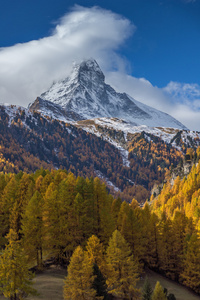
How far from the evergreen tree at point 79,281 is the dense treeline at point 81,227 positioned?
1075 centimetres

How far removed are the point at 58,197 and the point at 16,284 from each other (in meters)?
17.1

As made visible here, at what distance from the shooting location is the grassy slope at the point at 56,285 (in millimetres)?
32094

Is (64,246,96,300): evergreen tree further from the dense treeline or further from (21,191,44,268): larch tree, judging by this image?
(21,191,44,268): larch tree

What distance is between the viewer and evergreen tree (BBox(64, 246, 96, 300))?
96.6 ft

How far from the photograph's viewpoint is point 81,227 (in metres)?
43.3

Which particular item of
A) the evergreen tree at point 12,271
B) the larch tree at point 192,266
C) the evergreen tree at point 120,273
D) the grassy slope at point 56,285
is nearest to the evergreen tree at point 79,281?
the grassy slope at point 56,285

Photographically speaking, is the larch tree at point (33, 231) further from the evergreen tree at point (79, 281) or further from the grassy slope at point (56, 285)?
the evergreen tree at point (79, 281)

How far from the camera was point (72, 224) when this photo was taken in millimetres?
42125

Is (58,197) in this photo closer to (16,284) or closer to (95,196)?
(95,196)

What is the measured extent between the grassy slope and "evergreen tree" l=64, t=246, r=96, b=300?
117 inches

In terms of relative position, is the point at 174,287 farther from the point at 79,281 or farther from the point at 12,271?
the point at 12,271

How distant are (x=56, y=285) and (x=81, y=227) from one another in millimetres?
10348

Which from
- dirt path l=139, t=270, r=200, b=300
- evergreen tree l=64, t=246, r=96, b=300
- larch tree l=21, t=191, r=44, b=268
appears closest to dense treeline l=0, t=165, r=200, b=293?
larch tree l=21, t=191, r=44, b=268

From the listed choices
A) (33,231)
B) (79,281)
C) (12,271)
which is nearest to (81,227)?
(33,231)
